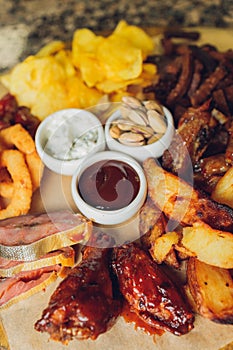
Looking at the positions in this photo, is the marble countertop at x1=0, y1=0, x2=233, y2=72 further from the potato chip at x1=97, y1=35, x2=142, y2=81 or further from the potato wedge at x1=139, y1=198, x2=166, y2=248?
the potato wedge at x1=139, y1=198, x2=166, y2=248

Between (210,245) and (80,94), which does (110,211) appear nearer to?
(210,245)

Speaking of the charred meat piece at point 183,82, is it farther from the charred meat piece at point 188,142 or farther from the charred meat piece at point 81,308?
the charred meat piece at point 81,308

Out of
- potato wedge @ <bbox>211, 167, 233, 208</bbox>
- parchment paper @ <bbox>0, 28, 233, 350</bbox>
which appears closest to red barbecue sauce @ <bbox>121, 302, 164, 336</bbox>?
parchment paper @ <bbox>0, 28, 233, 350</bbox>

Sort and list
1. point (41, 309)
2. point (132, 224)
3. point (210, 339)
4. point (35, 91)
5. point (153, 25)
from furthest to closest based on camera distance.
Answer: point (153, 25)
point (35, 91)
point (132, 224)
point (41, 309)
point (210, 339)

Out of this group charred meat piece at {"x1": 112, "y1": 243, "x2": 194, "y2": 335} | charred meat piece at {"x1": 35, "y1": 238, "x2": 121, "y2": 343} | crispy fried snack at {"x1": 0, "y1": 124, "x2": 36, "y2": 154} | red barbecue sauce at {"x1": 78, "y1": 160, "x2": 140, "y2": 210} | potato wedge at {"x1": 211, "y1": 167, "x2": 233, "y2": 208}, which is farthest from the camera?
crispy fried snack at {"x1": 0, "y1": 124, "x2": 36, "y2": 154}

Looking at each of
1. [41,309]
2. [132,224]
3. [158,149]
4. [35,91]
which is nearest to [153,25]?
[35,91]

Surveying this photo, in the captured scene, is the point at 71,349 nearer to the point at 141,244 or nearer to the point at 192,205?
the point at 141,244

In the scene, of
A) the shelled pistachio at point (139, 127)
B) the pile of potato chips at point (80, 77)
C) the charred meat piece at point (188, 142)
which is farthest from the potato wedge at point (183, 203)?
the pile of potato chips at point (80, 77)
